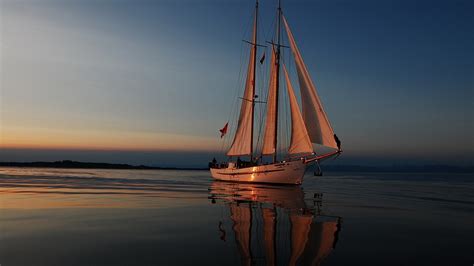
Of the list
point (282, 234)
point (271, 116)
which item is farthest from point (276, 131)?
point (282, 234)

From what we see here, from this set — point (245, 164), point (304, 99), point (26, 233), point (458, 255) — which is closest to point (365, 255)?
point (458, 255)

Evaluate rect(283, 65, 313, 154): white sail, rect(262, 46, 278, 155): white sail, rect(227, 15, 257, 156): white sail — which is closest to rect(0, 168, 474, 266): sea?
rect(283, 65, 313, 154): white sail

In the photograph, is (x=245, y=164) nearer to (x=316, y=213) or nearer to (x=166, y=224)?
(x=316, y=213)

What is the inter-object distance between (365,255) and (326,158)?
106 ft

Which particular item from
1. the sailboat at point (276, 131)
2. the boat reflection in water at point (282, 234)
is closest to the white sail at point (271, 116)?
the sailboat at point (276, 131)

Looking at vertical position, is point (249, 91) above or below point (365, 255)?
above

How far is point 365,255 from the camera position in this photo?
34.7 ft

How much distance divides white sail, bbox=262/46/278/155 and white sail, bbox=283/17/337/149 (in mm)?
5592

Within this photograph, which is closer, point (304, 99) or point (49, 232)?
point (49, 232)

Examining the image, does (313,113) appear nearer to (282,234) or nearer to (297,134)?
(297,134)

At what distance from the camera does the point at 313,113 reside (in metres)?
39.9

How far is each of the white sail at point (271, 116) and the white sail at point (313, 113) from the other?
5592mm

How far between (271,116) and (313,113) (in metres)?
6.98

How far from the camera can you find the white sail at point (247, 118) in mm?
51656
